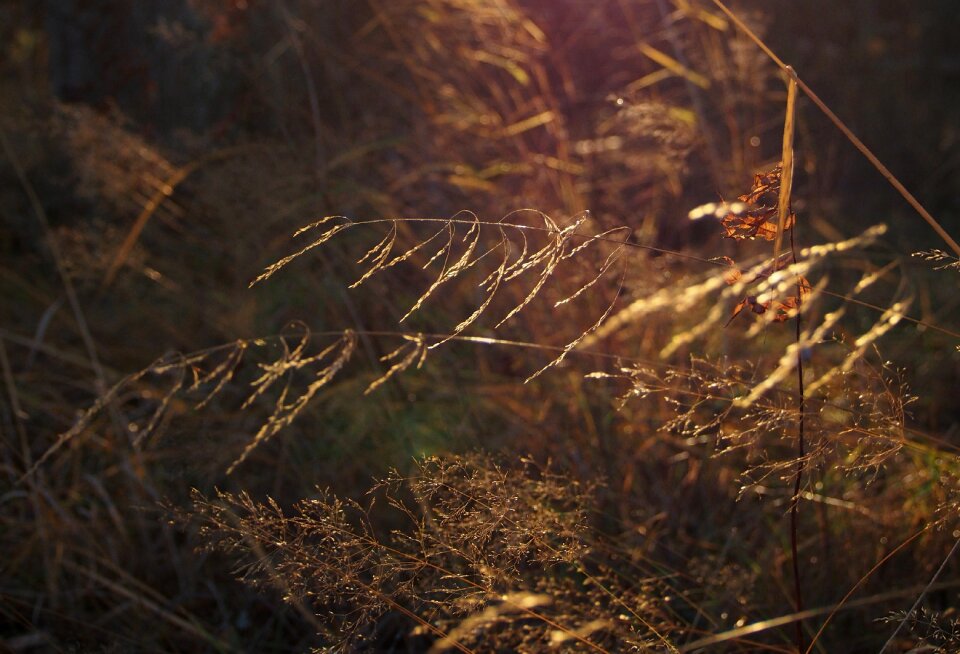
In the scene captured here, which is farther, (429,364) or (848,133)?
(429,364)

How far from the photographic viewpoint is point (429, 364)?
2088 mm

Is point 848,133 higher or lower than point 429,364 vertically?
higher

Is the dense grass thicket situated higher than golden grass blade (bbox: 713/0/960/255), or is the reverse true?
golden grass blade (bbox: 713/0/960/255)

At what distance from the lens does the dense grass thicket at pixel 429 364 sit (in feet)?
3.78

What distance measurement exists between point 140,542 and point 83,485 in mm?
201

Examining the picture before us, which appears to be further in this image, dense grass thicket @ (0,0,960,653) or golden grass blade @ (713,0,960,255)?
dense grass thicket @ (0,0,960,653)

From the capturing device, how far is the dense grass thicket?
1.15m

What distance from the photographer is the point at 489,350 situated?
2.23m

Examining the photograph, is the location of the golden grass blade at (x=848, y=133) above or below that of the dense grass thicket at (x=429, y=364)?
above

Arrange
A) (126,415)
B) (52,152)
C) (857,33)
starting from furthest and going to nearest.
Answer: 1. (857,33)
2. (52,152)
3. (126,415)

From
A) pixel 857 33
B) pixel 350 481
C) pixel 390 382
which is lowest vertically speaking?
pixel 350 481

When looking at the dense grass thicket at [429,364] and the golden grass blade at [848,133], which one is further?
the dense grass thicket at [429,364]

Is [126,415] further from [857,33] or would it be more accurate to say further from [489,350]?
[857,33]

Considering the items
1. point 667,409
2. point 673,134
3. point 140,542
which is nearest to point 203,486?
point 140,542
